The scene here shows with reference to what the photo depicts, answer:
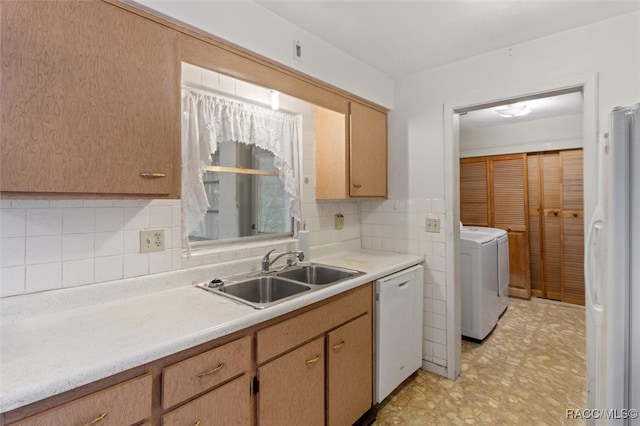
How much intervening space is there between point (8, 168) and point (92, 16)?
59cm

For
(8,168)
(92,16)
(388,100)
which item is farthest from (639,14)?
(8,168)

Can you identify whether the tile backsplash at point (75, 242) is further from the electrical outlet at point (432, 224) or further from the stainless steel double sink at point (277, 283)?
the electrical outlet at point (432, 224)

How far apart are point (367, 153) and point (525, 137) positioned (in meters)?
2.90

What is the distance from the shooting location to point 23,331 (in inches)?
42.3

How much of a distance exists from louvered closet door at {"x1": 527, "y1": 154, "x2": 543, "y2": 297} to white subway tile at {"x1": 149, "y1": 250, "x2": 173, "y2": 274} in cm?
437

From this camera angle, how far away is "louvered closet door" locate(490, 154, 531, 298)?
163 inches

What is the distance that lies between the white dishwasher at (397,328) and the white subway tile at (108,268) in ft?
4.52

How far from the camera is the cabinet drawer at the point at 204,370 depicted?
3.32 ft

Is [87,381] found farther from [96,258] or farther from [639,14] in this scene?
[639,14]

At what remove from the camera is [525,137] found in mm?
4117

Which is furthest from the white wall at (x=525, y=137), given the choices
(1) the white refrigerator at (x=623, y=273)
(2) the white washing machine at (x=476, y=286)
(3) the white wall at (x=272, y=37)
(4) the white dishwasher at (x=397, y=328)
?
(1) the white refrigerator at (x=623, y=273)

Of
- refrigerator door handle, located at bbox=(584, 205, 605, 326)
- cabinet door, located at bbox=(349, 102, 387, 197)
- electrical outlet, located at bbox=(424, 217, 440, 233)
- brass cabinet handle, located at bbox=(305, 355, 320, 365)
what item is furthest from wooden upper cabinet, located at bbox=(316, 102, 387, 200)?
refrigerator door handle, located at bbox=(584, 205, 605, 326)

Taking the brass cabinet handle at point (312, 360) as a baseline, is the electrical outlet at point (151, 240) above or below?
above

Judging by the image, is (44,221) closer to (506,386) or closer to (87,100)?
(87,100)
